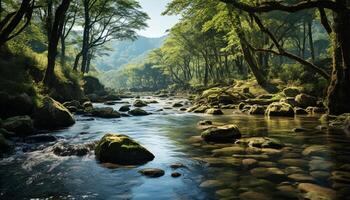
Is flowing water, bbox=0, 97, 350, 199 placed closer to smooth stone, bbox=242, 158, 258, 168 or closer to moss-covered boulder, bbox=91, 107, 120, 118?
smooth stone, bbox=242, 158, 258, 168

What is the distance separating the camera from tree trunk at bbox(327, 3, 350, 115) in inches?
546

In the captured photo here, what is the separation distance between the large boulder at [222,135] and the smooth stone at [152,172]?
12.6ft

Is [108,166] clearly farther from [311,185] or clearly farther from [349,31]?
[349,31]

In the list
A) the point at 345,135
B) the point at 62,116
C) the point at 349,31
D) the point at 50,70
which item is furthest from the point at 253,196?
the point at 50,70

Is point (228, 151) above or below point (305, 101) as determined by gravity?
below

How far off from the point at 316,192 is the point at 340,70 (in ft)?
32.2

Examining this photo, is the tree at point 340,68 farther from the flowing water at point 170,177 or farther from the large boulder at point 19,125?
the large boulder at point 19,125

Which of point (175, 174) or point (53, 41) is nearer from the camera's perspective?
point (175, 174)

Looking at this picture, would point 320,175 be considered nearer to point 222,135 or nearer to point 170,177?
point 170,177

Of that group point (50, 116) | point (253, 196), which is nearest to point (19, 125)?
point (50, 116)

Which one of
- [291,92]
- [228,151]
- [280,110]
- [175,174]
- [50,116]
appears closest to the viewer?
[175,174]

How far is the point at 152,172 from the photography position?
7.48 metres

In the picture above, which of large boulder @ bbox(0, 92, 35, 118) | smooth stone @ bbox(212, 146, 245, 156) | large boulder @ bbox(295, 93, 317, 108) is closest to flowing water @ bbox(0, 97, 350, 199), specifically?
smooth stone @ bbox(212, 146, 245, 156)

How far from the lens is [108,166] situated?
27.1ft
